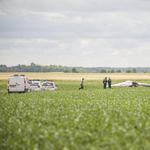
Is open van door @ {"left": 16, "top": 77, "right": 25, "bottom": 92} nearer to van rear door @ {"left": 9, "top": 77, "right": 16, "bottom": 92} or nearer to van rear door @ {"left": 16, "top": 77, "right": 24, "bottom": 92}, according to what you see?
van rear door @ {"left": 16, "top": 77, "right": 24, "bottom": 92}

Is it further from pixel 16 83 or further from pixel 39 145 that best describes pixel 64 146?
pixel 16 83

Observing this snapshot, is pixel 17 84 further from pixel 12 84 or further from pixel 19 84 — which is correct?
pixel 12 84

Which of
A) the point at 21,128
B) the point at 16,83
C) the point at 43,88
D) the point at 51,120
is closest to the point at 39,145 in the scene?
the point at 21,128

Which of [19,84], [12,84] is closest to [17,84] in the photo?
[19,84]

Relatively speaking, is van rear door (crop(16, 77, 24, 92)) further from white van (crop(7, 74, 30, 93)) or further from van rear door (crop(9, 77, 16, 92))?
van rear door (crop(9, 77, 16, 92))

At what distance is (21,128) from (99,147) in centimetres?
395

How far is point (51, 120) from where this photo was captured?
11.7m

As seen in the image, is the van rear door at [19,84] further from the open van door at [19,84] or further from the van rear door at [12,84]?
the van rear door at [12,84]

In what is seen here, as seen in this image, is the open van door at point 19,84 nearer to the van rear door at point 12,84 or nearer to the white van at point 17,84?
the white van at point 17,84

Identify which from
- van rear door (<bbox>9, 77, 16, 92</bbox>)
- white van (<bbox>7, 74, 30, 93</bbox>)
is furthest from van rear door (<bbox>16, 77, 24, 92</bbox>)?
van rear door (<bbox>9, 77, 16, 92</bbox>)

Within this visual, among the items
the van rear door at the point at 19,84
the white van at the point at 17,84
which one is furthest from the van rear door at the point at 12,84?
the van rear door at the point at 19,84

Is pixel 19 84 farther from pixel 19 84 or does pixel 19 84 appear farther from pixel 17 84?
pixel 17 84

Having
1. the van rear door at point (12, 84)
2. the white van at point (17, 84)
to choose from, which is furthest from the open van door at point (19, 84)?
the van rear door at point (12, 84)

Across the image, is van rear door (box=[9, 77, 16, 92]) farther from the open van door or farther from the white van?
the open van door
